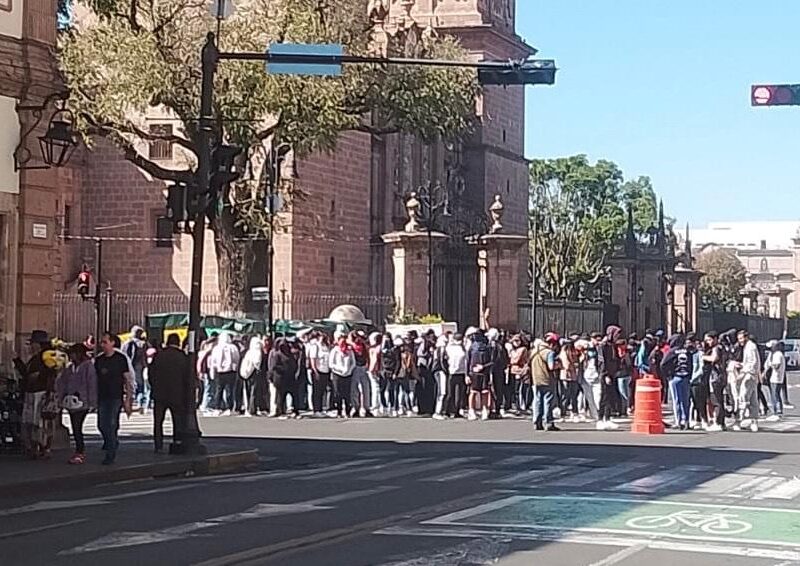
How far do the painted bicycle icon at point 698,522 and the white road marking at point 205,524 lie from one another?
3.16 meters

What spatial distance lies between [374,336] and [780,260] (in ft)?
410

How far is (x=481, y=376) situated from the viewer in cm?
2912

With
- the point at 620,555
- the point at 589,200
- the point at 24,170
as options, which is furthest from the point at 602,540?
the point at 589,200

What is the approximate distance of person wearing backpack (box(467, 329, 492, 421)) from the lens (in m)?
29.0

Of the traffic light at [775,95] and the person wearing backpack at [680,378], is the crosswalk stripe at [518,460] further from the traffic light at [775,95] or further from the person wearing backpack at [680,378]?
the traffic light at [775,95]

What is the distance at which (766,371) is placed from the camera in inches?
1188

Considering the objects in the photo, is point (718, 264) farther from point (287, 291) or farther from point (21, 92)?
point (21, 92)

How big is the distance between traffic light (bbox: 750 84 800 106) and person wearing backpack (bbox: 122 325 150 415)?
13400 millimetres

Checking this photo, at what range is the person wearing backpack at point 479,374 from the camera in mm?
29000

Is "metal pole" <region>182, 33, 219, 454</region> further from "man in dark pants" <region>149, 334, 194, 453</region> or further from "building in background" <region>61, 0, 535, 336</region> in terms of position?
"building in background" <region>61, 0, 535, 336</region>

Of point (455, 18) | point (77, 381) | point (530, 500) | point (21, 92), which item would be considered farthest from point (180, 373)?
point (455, 18)

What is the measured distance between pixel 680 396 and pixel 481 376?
4252 millimetres

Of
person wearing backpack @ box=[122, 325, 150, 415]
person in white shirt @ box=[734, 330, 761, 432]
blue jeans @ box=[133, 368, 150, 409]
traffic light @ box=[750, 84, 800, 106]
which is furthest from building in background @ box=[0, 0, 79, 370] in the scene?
traffic light @ box=[750, 84, 800, 106]

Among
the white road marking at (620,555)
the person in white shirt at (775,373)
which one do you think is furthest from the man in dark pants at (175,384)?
the person in white shirt at (775,373)
